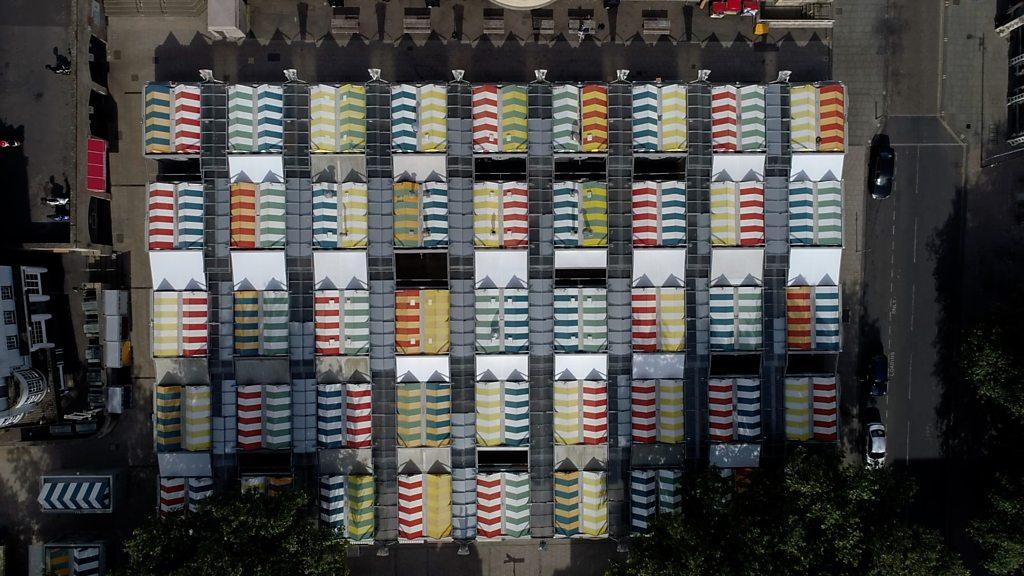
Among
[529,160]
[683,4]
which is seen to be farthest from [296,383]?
[683,4]

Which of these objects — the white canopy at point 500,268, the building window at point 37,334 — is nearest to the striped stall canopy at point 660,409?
the white canopy at point 500,268

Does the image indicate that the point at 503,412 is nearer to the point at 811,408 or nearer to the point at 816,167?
the point at 811,408

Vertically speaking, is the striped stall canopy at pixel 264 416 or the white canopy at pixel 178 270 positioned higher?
the white canopy at pixel 178 270

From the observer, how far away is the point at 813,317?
27406mm

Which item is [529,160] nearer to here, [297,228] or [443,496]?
[297,228]

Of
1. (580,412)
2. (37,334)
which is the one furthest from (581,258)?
(37,334)

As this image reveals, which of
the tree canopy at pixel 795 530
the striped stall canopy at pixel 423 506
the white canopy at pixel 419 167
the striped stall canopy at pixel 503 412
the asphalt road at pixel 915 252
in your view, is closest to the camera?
the tree canopy at pixel 795 530

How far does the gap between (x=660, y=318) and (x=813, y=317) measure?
8.10 metres

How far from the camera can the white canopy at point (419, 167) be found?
2680 cm

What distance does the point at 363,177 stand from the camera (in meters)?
26.9

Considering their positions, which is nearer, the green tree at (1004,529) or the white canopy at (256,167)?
the green tree at (1004,529)

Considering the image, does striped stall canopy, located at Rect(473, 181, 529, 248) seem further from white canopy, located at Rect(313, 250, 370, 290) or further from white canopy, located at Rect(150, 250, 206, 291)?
white canopy, located at Rect(150, 250, 206, 291)

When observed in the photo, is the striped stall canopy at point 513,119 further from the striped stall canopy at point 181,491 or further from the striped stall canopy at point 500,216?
the striped stall canopy at point 181,491

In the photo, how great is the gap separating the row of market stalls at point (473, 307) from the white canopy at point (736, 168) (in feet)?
0.33
